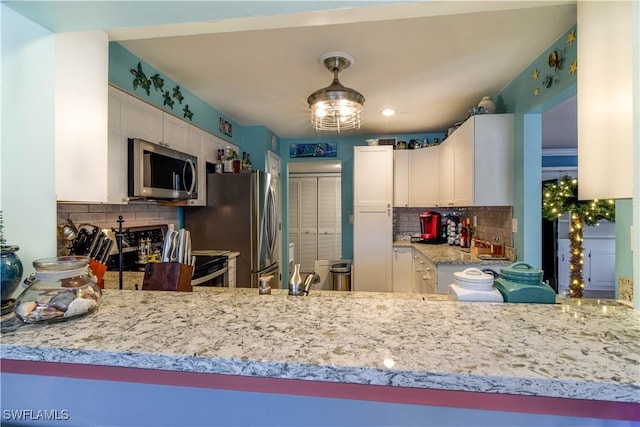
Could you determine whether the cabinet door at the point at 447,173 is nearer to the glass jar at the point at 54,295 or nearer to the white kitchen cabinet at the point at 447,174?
the white kitchen cabinet at the point at 447,174

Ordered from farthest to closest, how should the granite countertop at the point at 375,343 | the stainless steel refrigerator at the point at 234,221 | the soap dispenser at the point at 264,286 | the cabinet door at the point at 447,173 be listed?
the cabinet door at the point at 447,173, the stainless steel refrigerator at the point at 234,221, the soap dispenser at the point at 264,286, the granite countertop at the point at 375,343

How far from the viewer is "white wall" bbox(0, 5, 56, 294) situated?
96cm

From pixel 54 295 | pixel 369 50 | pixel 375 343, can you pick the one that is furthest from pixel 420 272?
pixel 54 295

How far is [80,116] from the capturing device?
4.27ft

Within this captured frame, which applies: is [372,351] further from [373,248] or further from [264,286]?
[373,248]

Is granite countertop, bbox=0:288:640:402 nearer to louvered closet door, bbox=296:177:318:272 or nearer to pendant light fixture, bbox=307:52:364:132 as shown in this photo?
pendant light fixture, bbox=307:52:364:132

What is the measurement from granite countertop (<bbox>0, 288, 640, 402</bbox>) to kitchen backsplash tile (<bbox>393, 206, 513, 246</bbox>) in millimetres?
2125

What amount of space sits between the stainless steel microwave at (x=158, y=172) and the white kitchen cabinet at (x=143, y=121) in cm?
10

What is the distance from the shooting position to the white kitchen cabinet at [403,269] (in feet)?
13.6

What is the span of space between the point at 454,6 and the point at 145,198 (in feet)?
7.44

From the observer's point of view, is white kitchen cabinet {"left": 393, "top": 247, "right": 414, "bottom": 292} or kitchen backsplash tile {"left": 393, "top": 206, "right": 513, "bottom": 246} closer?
kitchen backsplash tile {"left": 393, "top": 206, "right": 513, "bottom": 246}

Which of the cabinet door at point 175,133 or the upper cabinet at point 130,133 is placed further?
the cabinet door at point 175,133

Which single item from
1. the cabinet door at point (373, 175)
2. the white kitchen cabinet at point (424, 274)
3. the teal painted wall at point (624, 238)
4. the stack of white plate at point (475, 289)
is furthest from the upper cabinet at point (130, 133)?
the white kitchen cabinet at point (424, 274)

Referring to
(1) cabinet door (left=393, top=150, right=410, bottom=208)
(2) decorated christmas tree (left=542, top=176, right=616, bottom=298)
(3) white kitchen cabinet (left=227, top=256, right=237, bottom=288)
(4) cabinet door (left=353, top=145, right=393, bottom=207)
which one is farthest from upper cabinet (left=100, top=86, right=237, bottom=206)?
(2) decorated christmas tree (left=542, top=176, right=616, bottom=298)
